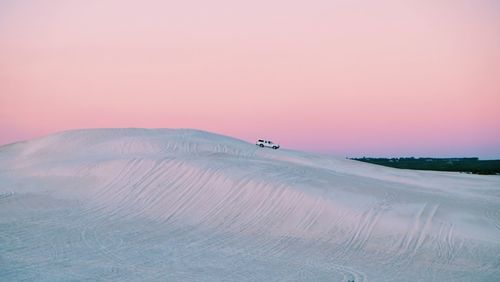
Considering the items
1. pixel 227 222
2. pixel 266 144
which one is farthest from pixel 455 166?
pixel 227 222

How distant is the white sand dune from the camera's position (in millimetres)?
14305

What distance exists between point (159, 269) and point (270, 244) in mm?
4493

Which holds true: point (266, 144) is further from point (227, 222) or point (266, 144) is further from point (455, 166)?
point (455, 166)

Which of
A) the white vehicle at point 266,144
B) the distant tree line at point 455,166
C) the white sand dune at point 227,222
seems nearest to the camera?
the white sand dune at point 227,222

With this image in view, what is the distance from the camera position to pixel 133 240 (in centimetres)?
1766

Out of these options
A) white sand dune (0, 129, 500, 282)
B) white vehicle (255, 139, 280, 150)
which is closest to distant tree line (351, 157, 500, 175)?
white vehicle (255, 139, 280, 150)

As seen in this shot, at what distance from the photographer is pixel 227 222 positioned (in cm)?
1998

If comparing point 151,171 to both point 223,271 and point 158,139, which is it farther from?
point 223,271

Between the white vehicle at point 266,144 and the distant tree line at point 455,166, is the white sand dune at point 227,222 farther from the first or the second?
the distant tree line at point 455,166

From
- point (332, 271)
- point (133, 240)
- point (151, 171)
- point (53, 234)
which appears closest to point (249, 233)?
point (133, 240)

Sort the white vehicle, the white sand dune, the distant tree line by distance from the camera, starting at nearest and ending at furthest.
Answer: the white sand dune → the white vehicle → the distant tree line

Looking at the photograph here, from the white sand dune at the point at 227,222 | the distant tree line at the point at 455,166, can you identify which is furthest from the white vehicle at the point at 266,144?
the distant tree line at the point at 455,166

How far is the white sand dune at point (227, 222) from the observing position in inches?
563

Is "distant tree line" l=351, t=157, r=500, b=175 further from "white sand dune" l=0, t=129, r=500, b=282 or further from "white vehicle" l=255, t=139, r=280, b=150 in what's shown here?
"white sand dune" l=0, t=129, r=500, b=282
